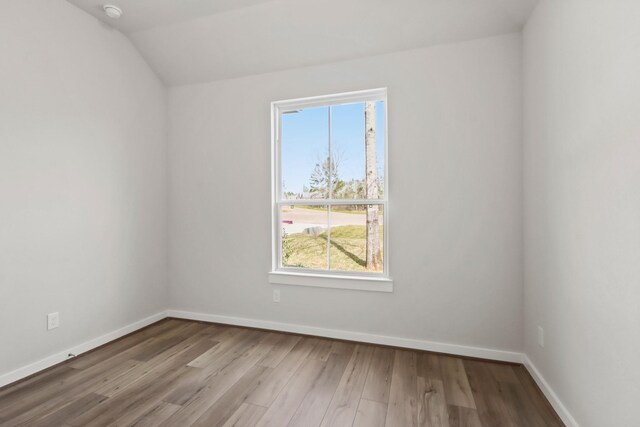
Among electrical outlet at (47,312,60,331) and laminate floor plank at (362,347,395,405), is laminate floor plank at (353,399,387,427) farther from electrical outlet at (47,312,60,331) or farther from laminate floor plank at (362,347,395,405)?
electrical outlet at (47,312,60,331)

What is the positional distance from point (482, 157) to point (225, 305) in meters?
2.74

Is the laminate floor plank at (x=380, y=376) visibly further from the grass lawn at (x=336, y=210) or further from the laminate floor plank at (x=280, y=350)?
the grass lawn at (x=336, y=210)

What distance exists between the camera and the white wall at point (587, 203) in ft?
4.09

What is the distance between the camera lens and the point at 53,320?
7.84ft

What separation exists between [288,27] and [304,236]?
1850mm

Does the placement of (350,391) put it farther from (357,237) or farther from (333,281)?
(357,237)

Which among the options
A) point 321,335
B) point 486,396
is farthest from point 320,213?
point 486,396

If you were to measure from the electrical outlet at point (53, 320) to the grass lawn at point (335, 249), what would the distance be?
1.87 metres

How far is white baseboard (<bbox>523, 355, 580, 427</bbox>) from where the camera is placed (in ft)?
5.50

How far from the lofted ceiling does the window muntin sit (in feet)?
1.38

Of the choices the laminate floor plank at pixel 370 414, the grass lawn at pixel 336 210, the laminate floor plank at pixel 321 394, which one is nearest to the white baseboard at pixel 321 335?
the laminate floor plank at pixel 321 394

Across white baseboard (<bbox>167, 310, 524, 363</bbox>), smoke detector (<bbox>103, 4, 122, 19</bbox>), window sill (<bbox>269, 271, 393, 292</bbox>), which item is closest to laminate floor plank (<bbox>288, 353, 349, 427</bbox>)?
white baseboard (<bbox>167, 310, 524, 363</bbox>)

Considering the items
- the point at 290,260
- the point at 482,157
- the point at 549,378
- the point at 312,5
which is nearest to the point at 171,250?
the point at 290,260

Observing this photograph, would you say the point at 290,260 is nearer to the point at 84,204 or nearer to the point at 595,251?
the point at 84,204
